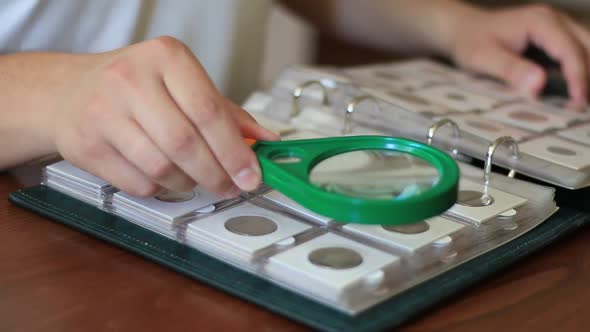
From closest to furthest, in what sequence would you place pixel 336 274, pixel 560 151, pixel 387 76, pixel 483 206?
pixel 336 274 < pixel 483 206 < pixel 560 151 < pixel 387 76

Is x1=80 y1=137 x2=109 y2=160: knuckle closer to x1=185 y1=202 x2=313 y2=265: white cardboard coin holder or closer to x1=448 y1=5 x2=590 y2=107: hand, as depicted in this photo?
x1=185 y1=202 x2=313 y2=265: white cardboard coin holder

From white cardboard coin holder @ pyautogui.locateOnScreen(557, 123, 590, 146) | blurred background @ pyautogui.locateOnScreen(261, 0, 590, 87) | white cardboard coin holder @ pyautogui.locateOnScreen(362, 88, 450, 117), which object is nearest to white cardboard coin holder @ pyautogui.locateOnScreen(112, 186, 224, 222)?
white cardboard coin holder @ pyautogui.locateOnScreen(362, 88, 450, 117)

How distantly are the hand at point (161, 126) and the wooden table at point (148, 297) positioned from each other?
0.18 feet

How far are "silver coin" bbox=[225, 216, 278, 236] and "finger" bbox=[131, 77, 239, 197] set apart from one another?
3 cm

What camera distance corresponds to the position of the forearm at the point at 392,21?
101 centimetres

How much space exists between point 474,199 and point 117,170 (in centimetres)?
24

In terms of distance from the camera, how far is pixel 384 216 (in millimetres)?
420

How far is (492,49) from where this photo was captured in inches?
36.4

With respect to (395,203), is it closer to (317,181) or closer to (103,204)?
A: (317,181)

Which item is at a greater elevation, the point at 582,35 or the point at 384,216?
the point at 582,35

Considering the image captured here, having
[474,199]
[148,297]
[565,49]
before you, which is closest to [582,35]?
[565,49]

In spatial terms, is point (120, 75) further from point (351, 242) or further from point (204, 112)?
point (351, 242)

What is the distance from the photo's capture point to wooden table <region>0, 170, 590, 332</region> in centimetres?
41

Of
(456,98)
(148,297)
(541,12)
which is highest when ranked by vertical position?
(541,12)
